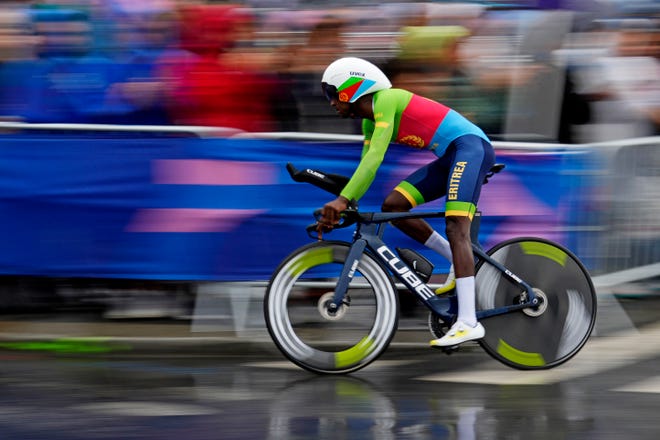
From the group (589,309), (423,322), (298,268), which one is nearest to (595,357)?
(589,309)

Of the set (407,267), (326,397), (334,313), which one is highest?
(407,267)

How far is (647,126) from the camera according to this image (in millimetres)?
9156

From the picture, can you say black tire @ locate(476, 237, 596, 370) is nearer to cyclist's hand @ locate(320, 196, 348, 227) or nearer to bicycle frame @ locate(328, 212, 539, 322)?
bicycle frame @ locate(328, 212, 539, 322)

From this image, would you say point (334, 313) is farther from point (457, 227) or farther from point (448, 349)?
point (457, 227)

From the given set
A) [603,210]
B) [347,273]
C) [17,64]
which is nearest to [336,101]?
[347,273]

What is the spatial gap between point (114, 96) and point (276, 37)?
121 cm

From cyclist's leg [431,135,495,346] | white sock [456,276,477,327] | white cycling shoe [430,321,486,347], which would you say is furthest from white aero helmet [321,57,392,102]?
white cycling shoe [430,321,486,347]

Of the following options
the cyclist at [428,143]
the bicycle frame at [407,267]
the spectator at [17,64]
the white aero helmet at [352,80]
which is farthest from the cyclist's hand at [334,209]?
the spectator at [17,64]

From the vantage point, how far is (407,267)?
23.2ft

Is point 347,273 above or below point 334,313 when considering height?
above

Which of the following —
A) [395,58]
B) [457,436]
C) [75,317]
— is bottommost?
[75,317]

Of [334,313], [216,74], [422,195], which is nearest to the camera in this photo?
[334,313]

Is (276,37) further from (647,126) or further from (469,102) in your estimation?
(647,126)

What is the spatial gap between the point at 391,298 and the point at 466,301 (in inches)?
16.8
